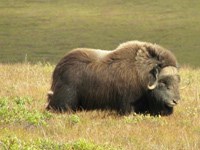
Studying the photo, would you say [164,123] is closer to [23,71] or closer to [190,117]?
[190,117]

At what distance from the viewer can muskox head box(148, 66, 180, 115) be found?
269 inches

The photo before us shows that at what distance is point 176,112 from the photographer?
23.2 ft

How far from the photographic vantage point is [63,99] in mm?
7059

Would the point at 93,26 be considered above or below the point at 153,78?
below

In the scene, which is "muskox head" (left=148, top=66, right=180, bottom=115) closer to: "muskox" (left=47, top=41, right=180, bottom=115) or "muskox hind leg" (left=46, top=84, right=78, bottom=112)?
"muskox" (left=47, top=41, right=180, bottom=115)

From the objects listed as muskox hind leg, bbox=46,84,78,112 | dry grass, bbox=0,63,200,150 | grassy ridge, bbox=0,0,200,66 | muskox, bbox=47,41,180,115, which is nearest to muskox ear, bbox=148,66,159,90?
muskox, bbox=47,41,180,115

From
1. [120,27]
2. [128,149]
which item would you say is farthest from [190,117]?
[120,27]

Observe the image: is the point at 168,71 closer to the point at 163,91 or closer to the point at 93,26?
the point at 163,91

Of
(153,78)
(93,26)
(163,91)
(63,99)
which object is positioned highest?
(153,78)

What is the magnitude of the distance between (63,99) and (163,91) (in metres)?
1.14

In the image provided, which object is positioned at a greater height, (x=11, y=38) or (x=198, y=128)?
(x=198, y=128)

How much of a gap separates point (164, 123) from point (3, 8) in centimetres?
3668

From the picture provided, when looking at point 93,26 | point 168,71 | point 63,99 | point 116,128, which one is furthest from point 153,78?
point 93,26

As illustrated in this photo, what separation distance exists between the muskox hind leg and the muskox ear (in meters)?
0.86
